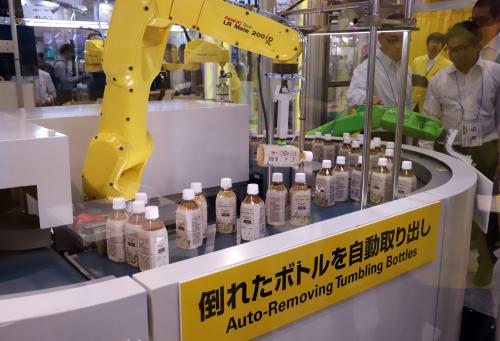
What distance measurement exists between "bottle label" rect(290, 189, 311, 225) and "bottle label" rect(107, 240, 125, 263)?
0.62m

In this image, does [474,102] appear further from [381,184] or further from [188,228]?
[188,228]

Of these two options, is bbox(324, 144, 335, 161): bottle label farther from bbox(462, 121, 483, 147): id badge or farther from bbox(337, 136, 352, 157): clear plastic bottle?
bbox(462, 121, 483, 147): id badge

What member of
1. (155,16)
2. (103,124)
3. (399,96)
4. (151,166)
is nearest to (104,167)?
(103,124)

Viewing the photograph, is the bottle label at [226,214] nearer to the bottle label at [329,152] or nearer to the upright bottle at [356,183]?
the upright bottle at [356,183]

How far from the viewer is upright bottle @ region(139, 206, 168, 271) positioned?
1302 millimetres

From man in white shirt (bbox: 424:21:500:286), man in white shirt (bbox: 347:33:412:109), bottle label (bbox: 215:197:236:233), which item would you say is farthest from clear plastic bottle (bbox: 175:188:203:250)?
man in white shirt (bbox: 424:21:500:286)

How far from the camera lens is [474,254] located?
2703mm

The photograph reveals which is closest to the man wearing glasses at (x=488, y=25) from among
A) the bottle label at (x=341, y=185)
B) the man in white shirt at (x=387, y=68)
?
the man in white shirt at (x=387, y=68)

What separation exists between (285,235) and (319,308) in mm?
232

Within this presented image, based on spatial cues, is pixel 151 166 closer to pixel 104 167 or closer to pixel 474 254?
pixel 104 167

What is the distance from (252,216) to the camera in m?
1.55

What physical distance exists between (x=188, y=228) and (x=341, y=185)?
0.80 m

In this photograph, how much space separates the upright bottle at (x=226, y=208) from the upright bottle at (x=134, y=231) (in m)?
0.33

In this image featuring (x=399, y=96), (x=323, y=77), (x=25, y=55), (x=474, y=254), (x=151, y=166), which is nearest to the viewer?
(x=399, y=96)
